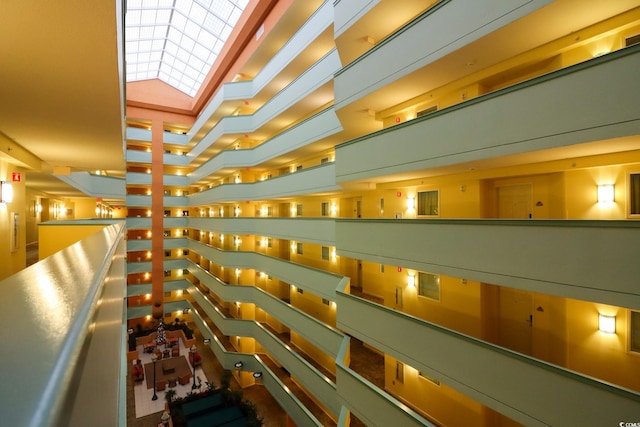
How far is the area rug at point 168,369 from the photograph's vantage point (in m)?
19.9

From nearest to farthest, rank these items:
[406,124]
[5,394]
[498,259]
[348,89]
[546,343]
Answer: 1. [5,394]
2. [498,259]
3. [546,343]
4. [406,124]
5. [348,89]

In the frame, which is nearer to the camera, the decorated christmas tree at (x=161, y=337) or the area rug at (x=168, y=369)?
the area rug at (x=168, y=369)

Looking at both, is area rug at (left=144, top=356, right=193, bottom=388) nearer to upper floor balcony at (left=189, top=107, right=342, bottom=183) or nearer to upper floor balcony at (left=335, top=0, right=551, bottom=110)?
upper floor balcony at (left=189, top=107, right=342, bottom=183)

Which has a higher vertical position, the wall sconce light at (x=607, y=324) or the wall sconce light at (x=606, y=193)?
the wall sconce light at (x=606, y=193)

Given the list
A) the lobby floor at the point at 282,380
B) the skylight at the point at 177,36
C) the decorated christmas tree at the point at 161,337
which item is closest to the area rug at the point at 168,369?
the lobby floor at the point at 282,380

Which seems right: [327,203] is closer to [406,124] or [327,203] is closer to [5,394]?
[406,124]

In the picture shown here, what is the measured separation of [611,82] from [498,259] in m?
3.46

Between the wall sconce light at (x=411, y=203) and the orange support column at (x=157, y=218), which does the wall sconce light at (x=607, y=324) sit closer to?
the wall sconce light at (x=411, y=203)

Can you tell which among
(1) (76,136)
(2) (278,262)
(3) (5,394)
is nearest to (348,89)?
(1) (76,136)

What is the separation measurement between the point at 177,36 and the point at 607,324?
96.4 feet

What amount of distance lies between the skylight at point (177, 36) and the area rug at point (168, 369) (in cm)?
2201

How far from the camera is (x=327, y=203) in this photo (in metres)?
16.6

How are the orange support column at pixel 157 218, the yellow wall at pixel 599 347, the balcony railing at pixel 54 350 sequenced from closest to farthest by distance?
the balcony railing at pixel 54 350 → the yellow wall at pixel 599 347 → the orange support column at pixel 157 218

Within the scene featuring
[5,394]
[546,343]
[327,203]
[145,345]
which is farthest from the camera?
[145,345]
